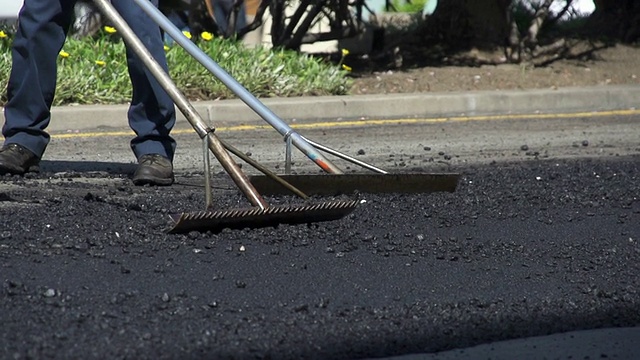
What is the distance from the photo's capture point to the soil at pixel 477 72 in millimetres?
10836

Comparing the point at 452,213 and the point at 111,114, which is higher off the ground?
the point at 452,213

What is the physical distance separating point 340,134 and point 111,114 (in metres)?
1.63

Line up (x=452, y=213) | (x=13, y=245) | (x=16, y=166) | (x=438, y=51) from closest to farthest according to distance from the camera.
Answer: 1. (x=13, y=245)
2. (x=452, y=213)
3. (x=16, y=166)
4. (x=438, y=51)

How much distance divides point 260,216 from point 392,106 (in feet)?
18.2

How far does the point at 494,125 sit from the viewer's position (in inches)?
350

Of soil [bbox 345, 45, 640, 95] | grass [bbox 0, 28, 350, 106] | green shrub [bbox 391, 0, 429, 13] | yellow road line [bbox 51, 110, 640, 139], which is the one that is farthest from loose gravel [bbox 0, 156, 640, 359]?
green shrub [bbox 391, 0, 429, 13]

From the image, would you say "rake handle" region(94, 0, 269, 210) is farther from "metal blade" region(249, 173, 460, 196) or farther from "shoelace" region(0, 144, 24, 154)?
"shoelace" region(0, 144, 24, 154)

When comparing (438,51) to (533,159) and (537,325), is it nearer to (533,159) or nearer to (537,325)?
(533,159)

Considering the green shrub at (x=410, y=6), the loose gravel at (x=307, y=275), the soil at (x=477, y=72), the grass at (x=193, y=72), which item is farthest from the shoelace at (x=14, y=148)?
the green shrub at (x=410, y=6)

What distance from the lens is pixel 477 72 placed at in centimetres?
1137

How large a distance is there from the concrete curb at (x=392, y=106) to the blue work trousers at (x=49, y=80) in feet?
8.83

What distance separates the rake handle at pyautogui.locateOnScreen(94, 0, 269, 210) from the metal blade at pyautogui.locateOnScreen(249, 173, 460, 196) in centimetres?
51

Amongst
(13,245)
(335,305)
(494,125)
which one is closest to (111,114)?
(494,125)

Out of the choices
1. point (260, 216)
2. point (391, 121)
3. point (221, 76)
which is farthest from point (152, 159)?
point (391, 121)
